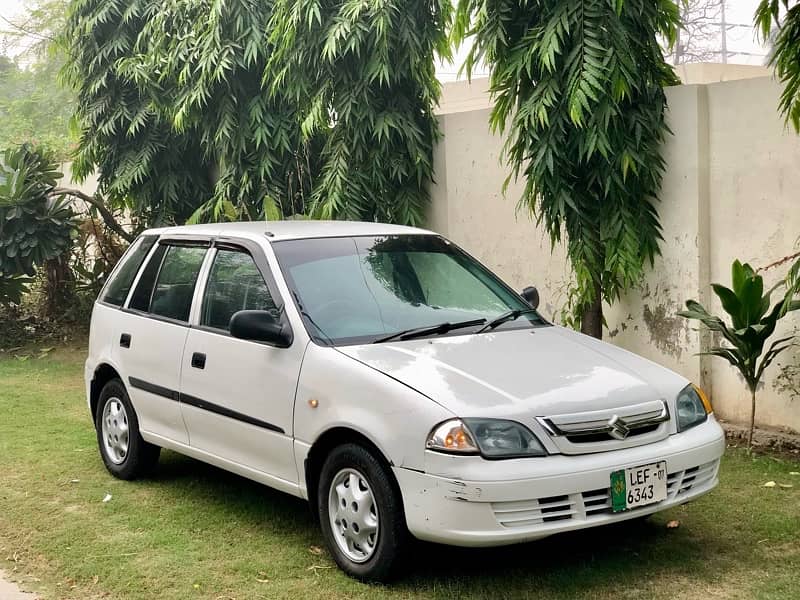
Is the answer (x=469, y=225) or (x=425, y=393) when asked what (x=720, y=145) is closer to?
(x=469, y=225)

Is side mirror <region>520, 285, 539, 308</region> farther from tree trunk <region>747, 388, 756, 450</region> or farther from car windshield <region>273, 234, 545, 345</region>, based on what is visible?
tree trunk <region>747, 388, 756, 450</region>

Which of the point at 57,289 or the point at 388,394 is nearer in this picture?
the point at 388,394

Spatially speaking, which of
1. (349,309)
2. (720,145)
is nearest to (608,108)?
(720,145)

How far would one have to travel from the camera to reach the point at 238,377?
5473mm

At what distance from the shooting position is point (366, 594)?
4.65m

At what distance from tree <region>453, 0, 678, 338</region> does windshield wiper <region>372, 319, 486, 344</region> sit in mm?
2469

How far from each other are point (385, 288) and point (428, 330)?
1.35 feet

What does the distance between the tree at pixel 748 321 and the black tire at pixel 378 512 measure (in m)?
3.04

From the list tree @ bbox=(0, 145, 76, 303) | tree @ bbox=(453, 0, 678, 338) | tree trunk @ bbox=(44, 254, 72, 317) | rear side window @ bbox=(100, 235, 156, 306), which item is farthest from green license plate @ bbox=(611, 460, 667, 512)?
tree trunk @ bbox=(44, 254, 72, 317)

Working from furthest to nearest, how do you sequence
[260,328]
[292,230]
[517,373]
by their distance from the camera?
[292,230]
[260,328]
[517,373]

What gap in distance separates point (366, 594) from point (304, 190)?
6.75m

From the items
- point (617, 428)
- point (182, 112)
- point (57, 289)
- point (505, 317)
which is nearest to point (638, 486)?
point (617, 428)

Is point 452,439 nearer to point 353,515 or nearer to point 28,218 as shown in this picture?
point 353,515

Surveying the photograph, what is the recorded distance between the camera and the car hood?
4508mm
